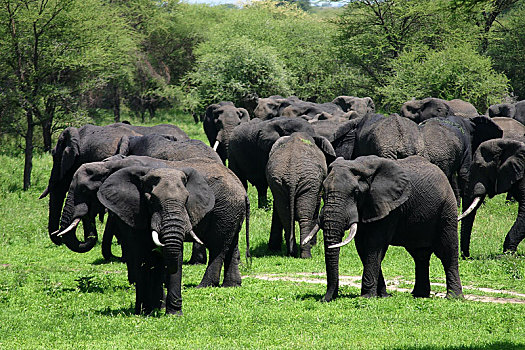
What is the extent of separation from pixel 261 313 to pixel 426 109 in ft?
56.4

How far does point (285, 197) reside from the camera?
55.0 ft

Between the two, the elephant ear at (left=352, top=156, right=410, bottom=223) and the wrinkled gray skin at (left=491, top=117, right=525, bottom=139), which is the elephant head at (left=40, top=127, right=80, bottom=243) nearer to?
the elephant ear at (left=352, top=156, right=410, bottom=223)

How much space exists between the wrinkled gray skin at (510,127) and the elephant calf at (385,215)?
10.9 meters

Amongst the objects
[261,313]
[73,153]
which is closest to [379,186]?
[261,313]

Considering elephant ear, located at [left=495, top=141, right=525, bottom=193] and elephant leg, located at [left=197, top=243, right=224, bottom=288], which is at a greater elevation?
elephant ear, located at [left=495, top=141, right=525, bottom=193]

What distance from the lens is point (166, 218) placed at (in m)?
9.80

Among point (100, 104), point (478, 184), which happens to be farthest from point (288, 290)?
point (100, 104)

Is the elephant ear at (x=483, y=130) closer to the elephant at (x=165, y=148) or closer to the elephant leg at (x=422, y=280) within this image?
the elephant at (x=165, y=148)

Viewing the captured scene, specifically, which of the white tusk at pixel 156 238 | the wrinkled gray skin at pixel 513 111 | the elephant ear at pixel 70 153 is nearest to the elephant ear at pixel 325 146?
the elephant ear at pixel 70 153

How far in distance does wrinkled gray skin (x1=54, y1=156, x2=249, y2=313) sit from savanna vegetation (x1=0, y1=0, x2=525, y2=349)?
573 mm

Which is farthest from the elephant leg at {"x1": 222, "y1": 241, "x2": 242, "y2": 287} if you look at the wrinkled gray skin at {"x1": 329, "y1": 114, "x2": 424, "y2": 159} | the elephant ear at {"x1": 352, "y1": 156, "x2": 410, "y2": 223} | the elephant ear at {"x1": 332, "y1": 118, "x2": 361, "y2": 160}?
the elephant ear at {"x1": 332, "y1": 118, "x2": 361, "y2": 160}

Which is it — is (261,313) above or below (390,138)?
below

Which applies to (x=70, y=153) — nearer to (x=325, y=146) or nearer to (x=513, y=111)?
(x=325, y=146)

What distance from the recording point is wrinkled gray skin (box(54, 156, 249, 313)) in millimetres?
9898
